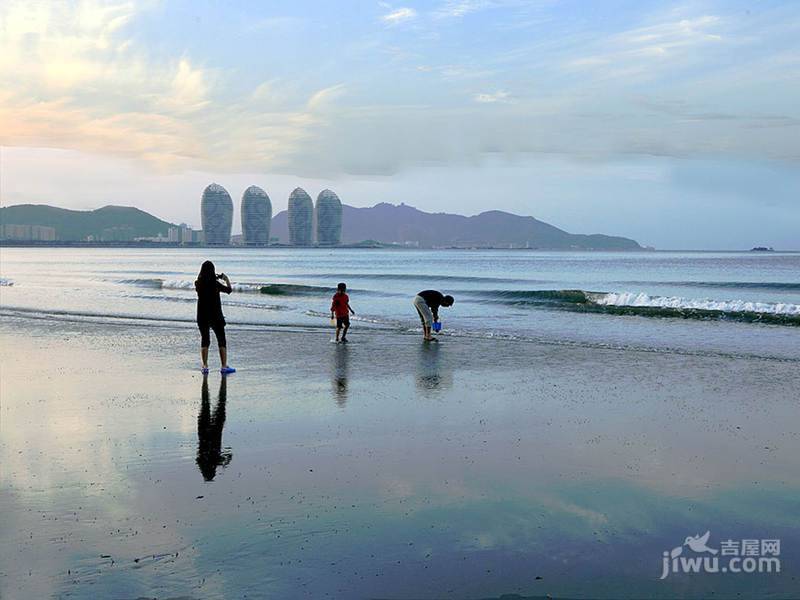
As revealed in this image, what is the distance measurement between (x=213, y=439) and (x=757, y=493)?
532 cm

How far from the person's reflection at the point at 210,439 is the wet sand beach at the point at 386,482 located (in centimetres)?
4

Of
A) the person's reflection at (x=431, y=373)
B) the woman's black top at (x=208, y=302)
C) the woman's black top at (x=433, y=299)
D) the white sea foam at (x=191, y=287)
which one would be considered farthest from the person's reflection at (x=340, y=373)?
the white sea foam at (x=191, y=287)

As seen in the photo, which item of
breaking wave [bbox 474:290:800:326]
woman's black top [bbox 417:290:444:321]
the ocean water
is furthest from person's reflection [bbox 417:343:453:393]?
breaking wave [bbox 474:290:800:326]

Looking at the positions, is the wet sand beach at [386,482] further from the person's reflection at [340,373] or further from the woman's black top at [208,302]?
the woman's black top at [208,302]

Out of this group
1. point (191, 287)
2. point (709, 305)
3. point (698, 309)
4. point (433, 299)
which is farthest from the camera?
point (191, 287)

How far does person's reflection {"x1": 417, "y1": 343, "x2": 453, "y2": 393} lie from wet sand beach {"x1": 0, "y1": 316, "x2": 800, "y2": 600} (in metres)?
0.12

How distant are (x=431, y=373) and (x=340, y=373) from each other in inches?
61.2

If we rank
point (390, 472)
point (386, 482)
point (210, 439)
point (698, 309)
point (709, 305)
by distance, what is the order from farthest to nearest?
point (709, 305) → point (698, 309) → point (210, 439) → point (390, 472) → point (386, 482)

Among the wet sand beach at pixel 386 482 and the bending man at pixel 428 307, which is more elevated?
the bending man at pixel 428 307

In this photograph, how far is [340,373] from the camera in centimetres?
1321

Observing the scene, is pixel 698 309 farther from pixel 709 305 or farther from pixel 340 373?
pixel 340 373

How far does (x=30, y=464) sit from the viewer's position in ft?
23.5

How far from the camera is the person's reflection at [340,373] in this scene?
10.9 metres

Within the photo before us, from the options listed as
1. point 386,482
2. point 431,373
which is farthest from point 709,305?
point 386,482
